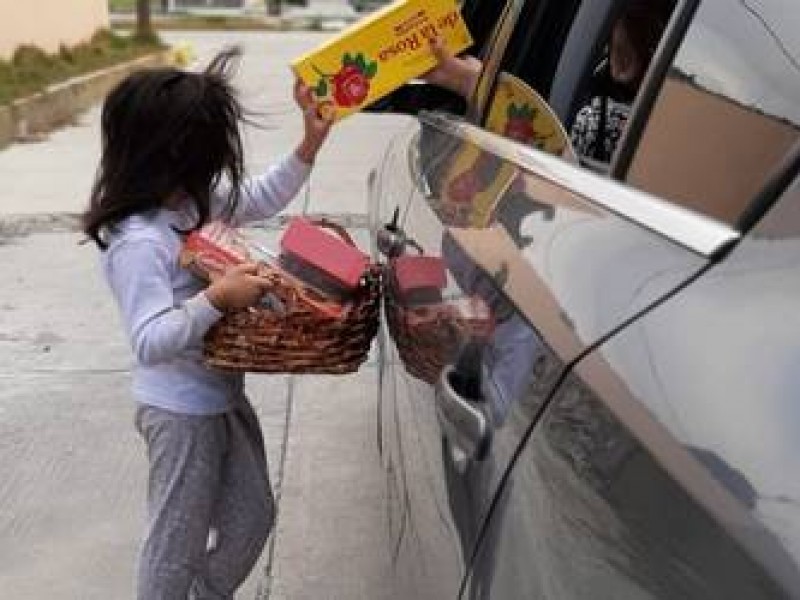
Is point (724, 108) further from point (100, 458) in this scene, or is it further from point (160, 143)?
point (100, 458)

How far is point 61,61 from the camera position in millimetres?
→ 18906

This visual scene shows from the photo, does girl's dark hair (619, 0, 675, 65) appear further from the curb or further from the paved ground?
the curb

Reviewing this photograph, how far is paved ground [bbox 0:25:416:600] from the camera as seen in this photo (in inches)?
147

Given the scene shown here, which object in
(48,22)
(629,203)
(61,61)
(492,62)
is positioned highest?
(629,203)

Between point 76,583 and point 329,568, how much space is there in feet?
2.15

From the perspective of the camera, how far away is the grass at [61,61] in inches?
611

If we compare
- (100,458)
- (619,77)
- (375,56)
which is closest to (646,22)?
(619,77)

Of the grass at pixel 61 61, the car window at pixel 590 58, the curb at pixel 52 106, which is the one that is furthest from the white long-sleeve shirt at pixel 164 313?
the grass at pixel 61 61

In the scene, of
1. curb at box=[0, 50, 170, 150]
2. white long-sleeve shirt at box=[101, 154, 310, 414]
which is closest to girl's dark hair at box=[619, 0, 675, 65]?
white long-sleeve shirt at box=[101, 154, 310, 414]

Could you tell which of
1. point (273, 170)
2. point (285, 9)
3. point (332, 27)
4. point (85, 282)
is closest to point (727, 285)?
point (273, 170)

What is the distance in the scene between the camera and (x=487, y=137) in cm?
235

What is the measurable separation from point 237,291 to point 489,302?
0.70m

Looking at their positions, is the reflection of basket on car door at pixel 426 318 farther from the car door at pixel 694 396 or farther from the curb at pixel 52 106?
the curb at pixel 52 106

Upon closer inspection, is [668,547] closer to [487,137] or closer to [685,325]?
[685,325]
